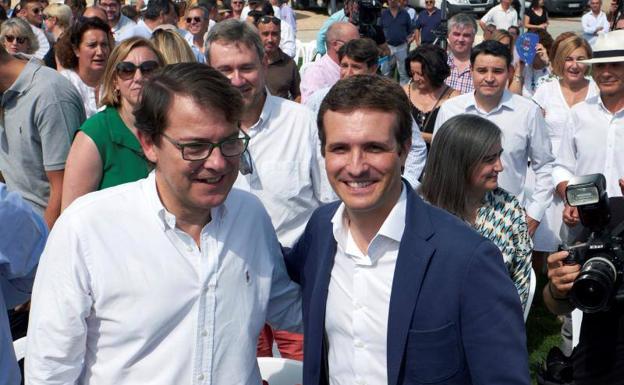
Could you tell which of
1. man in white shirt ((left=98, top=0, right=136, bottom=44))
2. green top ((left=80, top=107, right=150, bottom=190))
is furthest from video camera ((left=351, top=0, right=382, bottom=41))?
green top ((left=80, top=107, right=150, bottom=190))

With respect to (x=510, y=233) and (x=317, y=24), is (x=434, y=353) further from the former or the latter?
(x=317, y=24)

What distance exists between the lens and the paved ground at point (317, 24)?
22266mm

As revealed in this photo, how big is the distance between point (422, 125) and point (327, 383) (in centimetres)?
418

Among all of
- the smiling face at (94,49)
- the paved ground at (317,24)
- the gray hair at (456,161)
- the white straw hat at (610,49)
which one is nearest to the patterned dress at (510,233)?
the gray hair at (456,161)

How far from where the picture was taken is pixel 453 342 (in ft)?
6.91

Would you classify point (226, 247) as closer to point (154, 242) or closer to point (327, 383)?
point (154, 242)

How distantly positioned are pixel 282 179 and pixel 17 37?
226 inches

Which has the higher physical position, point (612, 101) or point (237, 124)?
point (237, 124)

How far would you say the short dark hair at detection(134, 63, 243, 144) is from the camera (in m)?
2.16

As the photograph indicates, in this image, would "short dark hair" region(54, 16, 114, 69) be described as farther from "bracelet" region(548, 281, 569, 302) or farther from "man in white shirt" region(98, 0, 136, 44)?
"man in white shirt" region(98, 0, 136, 44)

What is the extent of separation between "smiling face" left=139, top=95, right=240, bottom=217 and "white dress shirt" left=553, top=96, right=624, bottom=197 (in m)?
3.47

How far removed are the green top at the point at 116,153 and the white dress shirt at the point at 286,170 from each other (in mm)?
448

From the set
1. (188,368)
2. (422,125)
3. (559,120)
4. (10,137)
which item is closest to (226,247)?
(188,368)

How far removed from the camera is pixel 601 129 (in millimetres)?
5098
